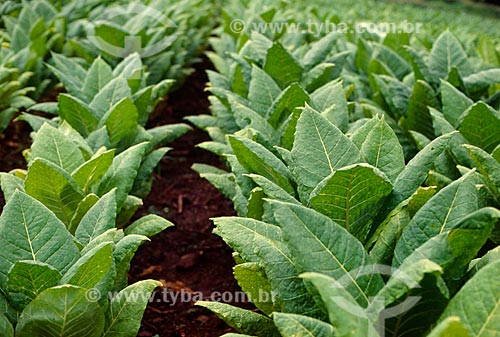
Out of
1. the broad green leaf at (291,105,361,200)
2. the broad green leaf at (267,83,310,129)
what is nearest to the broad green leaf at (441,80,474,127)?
the broad green leaf at (267,83,310,129)

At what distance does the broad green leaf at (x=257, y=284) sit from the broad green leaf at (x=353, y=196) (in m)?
0.33

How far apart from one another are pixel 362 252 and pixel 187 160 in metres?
3.39

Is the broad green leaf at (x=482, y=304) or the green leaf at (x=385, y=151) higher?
the green leaf at (x=385, y=151)

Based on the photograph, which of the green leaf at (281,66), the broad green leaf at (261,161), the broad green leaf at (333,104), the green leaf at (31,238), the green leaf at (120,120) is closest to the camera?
the green leaf at (31,238)

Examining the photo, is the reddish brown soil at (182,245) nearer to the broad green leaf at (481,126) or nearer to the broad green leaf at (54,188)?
the broad green leaf at (54,188)

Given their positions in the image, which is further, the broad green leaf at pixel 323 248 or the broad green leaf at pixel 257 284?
the broad green leaf at pixel 257 284

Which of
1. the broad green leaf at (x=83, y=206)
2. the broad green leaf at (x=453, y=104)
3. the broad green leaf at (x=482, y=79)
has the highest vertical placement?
the broad green leaf at (x=482, y=79)

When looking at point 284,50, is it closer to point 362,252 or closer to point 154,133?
point 154,133

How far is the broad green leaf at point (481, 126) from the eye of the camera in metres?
2.39

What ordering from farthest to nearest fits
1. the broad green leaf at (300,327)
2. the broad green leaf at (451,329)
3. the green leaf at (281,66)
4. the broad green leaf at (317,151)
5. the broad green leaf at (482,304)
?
1. the green leaf at (281,66)
2. the broad green leaf at (317,151)
3. the broad green leaf at (300,327)
4. the broad green leaf at (482,304)
5. the broad green leaf at (451,329)

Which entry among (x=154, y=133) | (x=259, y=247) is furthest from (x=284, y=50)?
(x=259, y=247)

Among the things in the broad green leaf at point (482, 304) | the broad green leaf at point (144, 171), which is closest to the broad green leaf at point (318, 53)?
the broad green leaf at point (144, 171)

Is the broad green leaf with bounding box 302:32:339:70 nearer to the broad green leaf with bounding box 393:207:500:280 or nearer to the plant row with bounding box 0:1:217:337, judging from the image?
the plant row with bounding box 0:1:217:337

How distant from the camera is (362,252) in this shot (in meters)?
1.54
